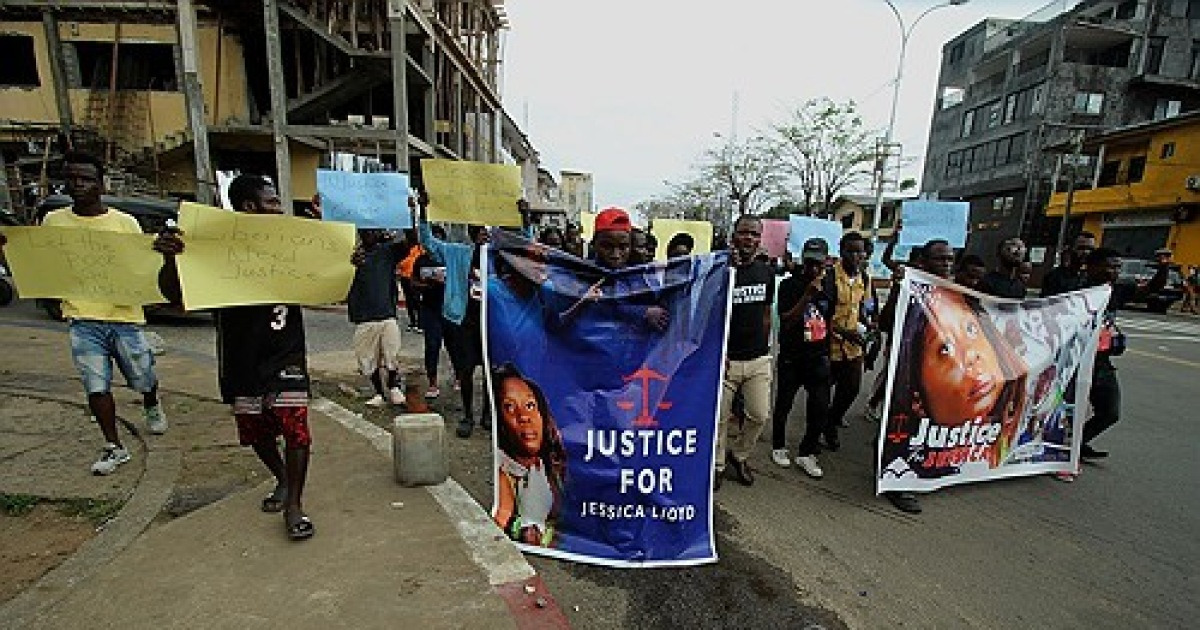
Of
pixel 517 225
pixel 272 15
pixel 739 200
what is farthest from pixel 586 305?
pixel 739 200

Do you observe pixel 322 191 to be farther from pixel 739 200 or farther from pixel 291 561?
pixel 739 200

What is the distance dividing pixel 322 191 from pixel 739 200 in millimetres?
45028

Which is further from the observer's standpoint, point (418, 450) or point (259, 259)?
point (418, 450)

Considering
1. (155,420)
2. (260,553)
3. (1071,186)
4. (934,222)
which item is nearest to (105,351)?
(155,420)

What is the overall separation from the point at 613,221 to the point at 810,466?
2.38 metres

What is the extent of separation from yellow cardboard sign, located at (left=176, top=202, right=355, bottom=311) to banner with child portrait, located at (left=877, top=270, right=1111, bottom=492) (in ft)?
10.4

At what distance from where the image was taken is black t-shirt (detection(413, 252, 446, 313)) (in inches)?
195

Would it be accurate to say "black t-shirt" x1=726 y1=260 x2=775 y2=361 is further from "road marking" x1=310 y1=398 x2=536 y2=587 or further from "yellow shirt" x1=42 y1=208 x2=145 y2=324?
"yellow shirt" x1=42 y1=208 x2=145 y2=324

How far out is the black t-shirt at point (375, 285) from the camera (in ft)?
16.2

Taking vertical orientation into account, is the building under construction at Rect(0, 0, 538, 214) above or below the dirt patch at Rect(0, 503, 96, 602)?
above

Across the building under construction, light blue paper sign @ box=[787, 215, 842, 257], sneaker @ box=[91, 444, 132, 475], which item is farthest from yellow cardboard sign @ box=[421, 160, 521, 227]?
the building under construction

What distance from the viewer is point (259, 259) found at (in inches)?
108

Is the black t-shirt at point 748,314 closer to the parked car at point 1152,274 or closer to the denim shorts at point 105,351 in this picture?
A: the denim shorts at point 105,351

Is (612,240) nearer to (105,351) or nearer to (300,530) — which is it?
(300,530)
